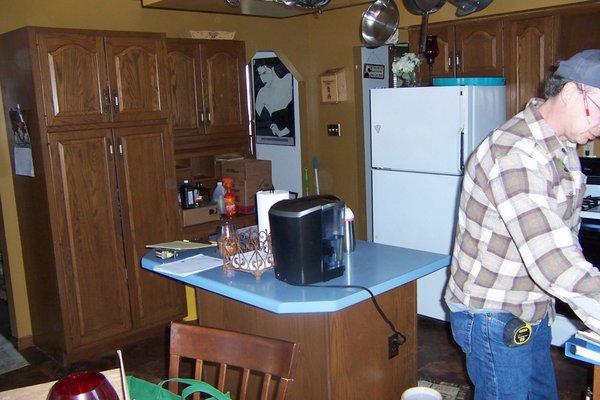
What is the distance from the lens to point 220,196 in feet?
14.1

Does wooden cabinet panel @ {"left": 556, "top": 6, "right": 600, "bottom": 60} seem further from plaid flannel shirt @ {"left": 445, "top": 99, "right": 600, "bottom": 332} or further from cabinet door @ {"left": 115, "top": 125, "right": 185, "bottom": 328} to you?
cabinet door @ {"left": 115, "top": 125, "right": 185, "bottom": 328}

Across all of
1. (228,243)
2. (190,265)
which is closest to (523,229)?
(228,243)

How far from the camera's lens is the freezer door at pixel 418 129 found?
3666 mm

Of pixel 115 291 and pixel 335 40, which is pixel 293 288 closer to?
pixel 115 291

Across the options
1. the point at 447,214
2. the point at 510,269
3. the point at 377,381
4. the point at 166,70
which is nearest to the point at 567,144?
the point at 510,269

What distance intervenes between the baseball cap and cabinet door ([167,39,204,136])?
2.79 metres

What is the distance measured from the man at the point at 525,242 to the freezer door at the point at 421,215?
6.43 ft

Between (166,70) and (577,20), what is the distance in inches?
99.0

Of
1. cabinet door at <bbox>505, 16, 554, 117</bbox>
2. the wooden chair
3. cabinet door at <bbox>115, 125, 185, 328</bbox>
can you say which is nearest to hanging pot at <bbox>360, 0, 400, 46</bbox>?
cabinet door at <bbox>505, 16, 554, 117</bbox>

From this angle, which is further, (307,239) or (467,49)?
(467,49)

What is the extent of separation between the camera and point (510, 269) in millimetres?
1665

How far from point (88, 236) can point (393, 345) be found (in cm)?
199

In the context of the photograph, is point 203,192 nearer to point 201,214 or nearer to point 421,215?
point 201,214

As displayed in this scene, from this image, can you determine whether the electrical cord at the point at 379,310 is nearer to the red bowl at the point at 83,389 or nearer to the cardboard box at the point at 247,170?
the red bowl at the point at 83,389
